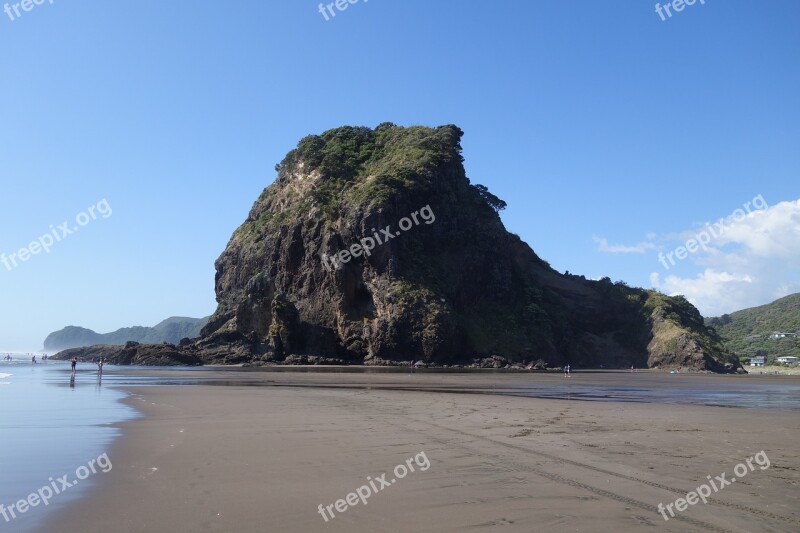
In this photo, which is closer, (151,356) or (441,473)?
(441,473)

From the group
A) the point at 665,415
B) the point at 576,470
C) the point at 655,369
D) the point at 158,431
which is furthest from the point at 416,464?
the point at 655,369

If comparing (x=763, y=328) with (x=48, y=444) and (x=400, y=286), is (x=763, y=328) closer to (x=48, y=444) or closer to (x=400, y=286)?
(x=400, y=286)

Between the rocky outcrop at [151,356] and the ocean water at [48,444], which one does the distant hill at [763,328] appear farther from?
the ocean water at [48,444]

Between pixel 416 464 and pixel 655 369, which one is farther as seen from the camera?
pixel 655 369

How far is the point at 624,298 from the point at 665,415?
102971 millimetres

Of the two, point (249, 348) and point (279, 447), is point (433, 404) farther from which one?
point (249, 348)

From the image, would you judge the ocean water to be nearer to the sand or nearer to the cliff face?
the sand

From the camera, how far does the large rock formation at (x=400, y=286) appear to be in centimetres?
8244

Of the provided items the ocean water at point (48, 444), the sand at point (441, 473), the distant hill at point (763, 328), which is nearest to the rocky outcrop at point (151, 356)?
the ocean water at point (48, 444)

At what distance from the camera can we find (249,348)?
3366 inches

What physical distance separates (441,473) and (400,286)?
241ft

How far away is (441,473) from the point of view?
940cm

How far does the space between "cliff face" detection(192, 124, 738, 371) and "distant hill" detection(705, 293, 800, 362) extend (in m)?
37.2

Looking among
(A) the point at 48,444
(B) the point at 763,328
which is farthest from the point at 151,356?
(B) the point at 763,328
